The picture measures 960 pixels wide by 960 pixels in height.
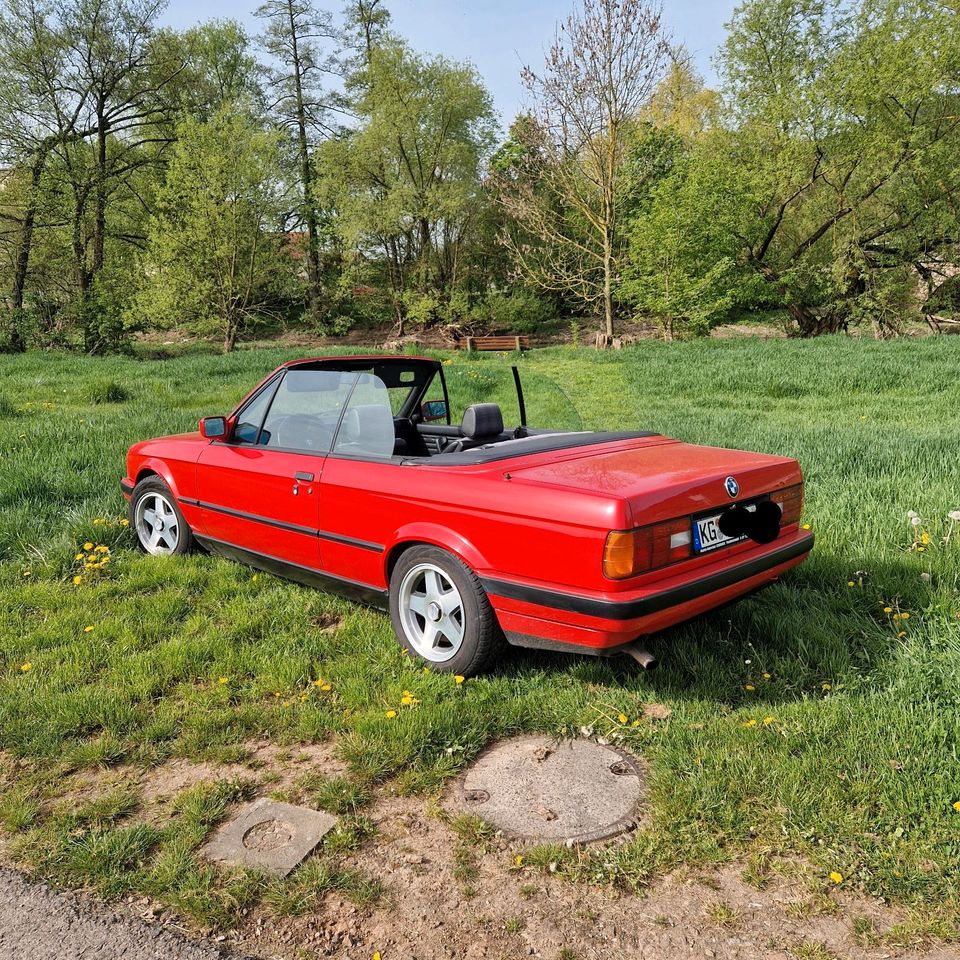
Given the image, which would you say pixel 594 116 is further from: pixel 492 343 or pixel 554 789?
pixel 554 789

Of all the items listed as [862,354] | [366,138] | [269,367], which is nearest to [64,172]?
[366,138]

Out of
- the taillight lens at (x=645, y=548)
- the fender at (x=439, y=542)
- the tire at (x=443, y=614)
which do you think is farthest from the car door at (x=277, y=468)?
the taillight lens at (x=645, y=548)

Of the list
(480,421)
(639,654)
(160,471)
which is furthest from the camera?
(160,471)

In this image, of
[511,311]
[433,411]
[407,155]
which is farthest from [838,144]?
[433,411]

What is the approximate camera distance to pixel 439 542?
A: 10.7ft

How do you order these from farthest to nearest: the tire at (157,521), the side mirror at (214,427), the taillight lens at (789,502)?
1. the tire at (157,521)
2. the side mirror at (214,427)
3. the taillight lens at (789,502)

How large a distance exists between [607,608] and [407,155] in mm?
32661

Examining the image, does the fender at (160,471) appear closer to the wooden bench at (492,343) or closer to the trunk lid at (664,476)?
the trunk lid at (664,476)

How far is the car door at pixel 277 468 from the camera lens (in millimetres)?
4047

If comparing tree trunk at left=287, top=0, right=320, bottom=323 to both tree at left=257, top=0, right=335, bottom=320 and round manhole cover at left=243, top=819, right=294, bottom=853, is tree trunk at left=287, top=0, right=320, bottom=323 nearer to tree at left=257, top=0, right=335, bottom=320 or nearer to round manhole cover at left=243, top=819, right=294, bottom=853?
tree at left=257, top=0, right=335, bottom=320

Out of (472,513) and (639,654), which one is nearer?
(639,654)

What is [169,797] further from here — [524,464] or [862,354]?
[862,354]

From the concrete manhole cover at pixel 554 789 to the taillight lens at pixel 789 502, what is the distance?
1469mm

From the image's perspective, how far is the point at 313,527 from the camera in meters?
3.97
